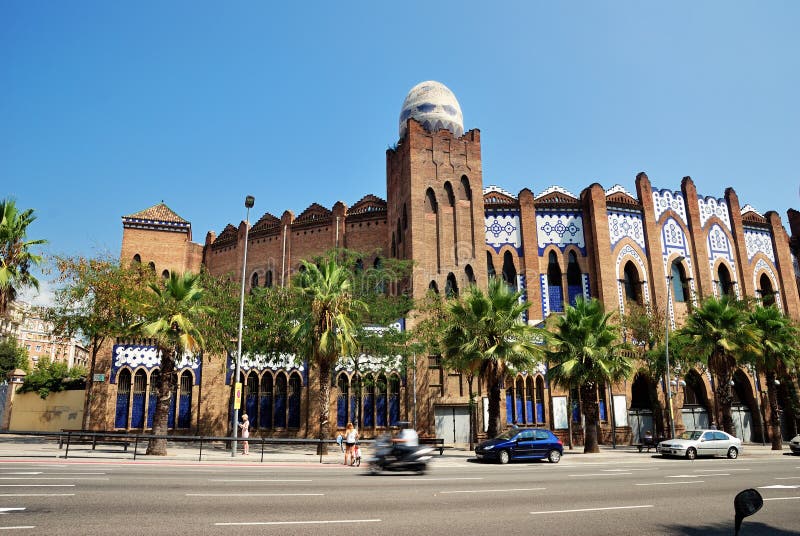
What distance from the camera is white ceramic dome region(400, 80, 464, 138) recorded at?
39969 mm

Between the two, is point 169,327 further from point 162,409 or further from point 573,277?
point 573,277

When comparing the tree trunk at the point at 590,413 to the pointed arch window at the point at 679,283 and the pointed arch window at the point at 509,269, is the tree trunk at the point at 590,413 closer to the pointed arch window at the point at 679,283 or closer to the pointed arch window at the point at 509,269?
the pointed arch window at the point at 509,269

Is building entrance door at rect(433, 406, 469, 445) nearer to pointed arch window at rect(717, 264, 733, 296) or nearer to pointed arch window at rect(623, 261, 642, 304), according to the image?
pointed arch window at rect(623, 261, 642, 304)

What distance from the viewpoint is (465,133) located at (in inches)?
1517

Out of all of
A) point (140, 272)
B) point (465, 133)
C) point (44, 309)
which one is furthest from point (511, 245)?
point (44, 309)

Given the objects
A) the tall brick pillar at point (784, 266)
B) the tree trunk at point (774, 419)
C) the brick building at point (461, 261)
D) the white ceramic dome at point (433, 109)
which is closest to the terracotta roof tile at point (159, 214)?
the brick building at point (461, 261)

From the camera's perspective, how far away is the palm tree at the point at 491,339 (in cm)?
2358

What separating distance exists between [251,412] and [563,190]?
24743 millimetres

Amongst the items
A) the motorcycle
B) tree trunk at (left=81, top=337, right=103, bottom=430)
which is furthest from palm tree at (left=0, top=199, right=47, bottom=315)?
the motorcycle

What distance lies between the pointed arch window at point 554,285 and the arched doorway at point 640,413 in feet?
21.3

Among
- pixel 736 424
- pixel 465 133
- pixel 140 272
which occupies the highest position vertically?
pixel 465 133

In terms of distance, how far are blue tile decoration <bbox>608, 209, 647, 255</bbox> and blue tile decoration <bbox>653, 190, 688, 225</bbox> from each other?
6.63ft

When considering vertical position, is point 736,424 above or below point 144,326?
below

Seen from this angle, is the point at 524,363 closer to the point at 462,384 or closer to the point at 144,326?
the point at 462,384
